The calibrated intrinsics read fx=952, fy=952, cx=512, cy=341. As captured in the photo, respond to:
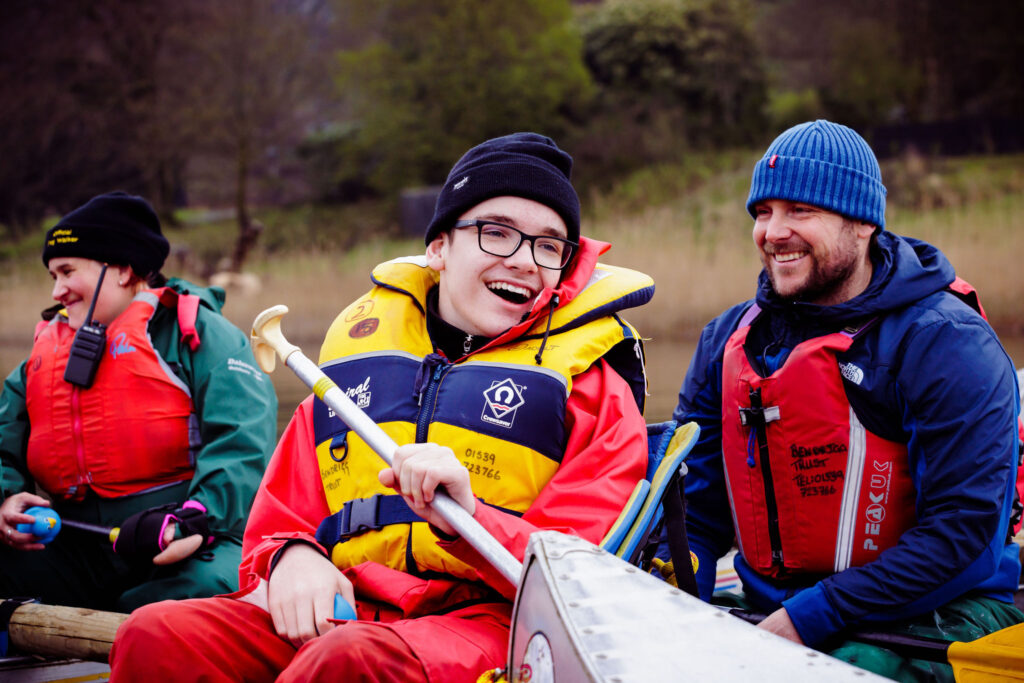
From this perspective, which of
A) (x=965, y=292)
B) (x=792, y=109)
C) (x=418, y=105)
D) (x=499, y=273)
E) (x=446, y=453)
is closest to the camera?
(x=446, y=453)

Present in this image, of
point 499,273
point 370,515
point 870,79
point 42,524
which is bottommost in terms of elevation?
point 42,524

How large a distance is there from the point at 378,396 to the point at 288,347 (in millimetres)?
267

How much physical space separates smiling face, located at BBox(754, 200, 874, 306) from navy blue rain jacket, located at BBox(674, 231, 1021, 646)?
5 centimetres

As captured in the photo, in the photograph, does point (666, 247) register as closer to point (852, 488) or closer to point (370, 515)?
point (852, 488)

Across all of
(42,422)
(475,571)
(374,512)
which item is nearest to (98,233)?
(42,422)

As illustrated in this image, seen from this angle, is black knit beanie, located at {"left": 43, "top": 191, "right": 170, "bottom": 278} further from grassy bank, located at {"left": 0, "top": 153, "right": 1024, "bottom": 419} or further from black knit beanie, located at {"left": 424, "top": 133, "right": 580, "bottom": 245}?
grassy bank, located at {"left": 0, "top": 153, "right": 1024, "bottom": 419}

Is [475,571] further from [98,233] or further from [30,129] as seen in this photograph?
[30,129]

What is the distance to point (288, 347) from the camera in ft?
7.07

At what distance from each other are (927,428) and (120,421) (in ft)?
7.57

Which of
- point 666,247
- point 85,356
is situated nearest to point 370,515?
point 85,356

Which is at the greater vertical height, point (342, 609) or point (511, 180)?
point (511, 180)

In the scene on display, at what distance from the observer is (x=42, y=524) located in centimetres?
281

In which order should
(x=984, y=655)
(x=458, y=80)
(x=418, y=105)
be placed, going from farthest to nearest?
(x=418, y=105) → (x=458, y=80) → (x=984, y=655)

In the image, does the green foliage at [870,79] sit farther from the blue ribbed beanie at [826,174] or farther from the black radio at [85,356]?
the black radio at [85,356]
